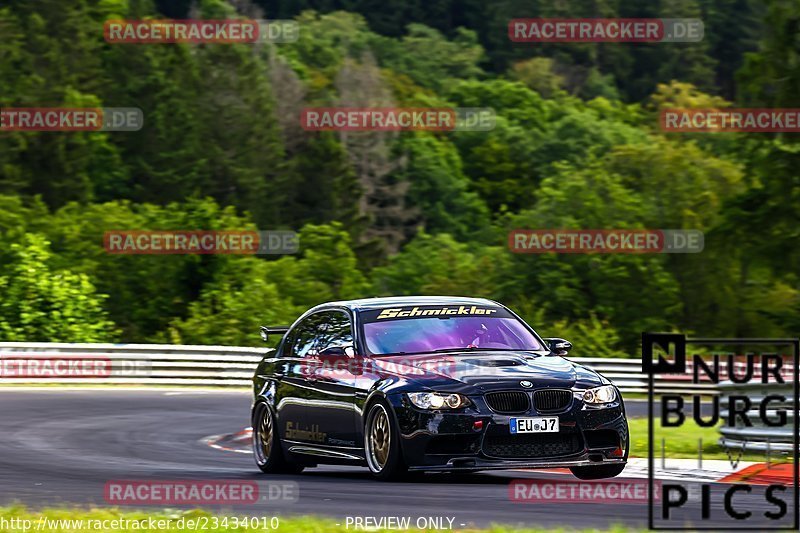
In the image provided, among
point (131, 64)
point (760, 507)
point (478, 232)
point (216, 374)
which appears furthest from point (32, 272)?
point (131, 64)

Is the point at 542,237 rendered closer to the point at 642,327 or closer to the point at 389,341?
the point at 642,327

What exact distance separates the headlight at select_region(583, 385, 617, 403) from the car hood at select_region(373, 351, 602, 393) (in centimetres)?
6

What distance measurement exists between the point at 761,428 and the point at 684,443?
291 cm

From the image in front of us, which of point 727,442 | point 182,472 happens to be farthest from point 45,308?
point 727,442

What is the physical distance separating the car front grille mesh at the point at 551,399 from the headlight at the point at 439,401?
536 mm

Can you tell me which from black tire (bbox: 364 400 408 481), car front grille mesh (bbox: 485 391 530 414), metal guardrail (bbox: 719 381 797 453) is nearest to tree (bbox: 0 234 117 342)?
metal guardrail (bbox: 719 381 797 453)

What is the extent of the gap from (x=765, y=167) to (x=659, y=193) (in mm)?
19603

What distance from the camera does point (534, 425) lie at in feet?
39.3

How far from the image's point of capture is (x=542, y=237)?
52.2 metres

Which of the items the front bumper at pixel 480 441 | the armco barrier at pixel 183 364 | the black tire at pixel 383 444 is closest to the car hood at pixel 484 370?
the front bumper at pixel 480 441

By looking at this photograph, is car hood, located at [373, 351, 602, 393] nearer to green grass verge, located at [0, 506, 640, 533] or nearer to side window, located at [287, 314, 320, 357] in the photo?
side window, located at [287, 314, 320, 357]

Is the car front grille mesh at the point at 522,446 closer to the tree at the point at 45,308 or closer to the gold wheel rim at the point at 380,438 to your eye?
the gold wheel rim at the point at 380,438

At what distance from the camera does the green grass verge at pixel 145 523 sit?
933 centimetres

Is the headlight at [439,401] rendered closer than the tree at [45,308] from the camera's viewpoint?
Yes
